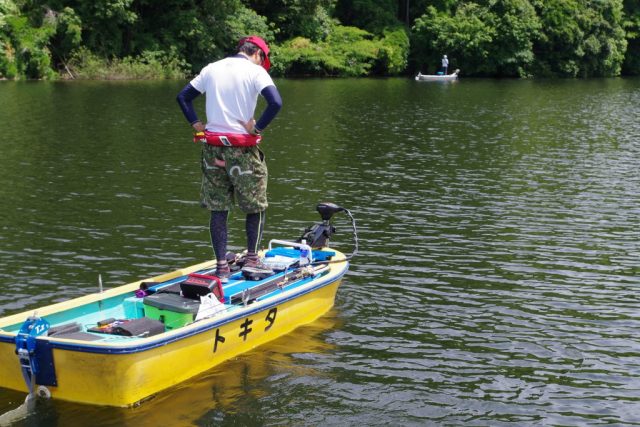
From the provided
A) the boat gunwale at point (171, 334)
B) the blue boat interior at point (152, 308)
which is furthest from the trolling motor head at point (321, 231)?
the boat gunwale at point (171, 334)

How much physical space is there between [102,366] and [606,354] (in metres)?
5.92

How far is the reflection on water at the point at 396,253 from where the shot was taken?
8.71 meters

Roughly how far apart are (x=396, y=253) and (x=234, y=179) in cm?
509

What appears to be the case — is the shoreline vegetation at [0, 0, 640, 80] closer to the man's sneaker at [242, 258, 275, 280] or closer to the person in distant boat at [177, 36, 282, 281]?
the man's sneaker at [242, 258, 275, 280]

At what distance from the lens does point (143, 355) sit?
806 cm

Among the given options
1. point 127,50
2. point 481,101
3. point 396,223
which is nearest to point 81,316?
point 396,223

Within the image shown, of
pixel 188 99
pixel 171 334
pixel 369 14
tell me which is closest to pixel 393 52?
pixel 369 14

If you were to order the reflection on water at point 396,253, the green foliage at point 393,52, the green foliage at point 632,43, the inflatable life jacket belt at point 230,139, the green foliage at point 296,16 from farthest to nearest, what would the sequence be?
the green foliage at point 632,43 → the green foliage at point 393,52 → the green foliage at point 296,16 → the inflatable life jacket belt at point 230,139 → the reflection on water at point 396,253

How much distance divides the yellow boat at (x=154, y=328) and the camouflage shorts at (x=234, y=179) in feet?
3.25

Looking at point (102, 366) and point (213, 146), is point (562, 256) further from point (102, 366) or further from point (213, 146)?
point (102, 366)

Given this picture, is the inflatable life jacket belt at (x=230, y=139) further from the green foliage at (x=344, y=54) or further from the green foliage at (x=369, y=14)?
the green foliage at (x=369, y=14)

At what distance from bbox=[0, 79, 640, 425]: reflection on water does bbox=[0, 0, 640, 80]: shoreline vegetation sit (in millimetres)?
21210

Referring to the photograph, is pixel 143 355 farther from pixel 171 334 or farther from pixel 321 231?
pixel 321 231

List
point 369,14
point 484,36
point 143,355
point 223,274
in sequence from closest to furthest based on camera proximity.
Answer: point 143,355 < point 223,274 < point 484,36 < point 369,14
